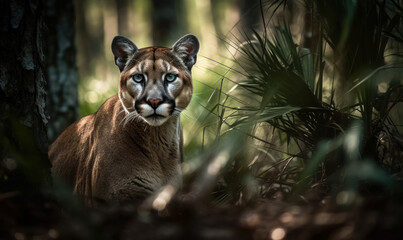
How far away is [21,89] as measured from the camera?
312 centimetres

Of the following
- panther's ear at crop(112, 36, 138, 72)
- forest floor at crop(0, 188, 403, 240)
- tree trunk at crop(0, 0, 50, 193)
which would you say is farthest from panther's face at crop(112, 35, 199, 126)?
forest floor at crop(0, 188, 403, 240)

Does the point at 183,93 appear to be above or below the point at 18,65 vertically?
below

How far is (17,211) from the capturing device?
2.38m

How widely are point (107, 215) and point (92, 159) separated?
6.91 feet

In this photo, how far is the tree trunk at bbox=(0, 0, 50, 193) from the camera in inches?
116

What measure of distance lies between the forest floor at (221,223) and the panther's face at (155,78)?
1.70 m

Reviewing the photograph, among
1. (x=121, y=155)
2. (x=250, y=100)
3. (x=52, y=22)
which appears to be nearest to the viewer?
(x=121, y=155)

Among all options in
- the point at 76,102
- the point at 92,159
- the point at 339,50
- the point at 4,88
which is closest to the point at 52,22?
the point at 76,102

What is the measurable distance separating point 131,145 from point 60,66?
2.78 m

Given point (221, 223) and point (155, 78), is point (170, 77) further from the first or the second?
point (221, 223)

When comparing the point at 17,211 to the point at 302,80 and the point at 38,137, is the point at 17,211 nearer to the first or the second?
the point at 38,137

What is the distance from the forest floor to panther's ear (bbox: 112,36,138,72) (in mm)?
2419

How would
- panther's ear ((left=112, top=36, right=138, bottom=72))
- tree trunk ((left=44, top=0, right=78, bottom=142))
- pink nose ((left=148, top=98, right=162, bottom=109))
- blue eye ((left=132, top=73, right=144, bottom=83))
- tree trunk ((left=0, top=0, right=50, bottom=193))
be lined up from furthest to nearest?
tree trunk ((left=44, top=0, right=78, bottom=142)) → panther's ear ((left=112, top=36, right=138, bottom=72)) → blue eye ((left=132, top=73, right=144, bottom=83)) → pink nose ((left=148, top=98, right=162, bottom=109)) → tree trunk ((left=0, top=0, right=50, bottom=193))

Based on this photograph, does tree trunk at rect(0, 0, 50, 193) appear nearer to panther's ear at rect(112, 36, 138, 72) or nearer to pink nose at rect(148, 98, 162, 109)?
pink nose at rect(148, 98, 162, 109)
